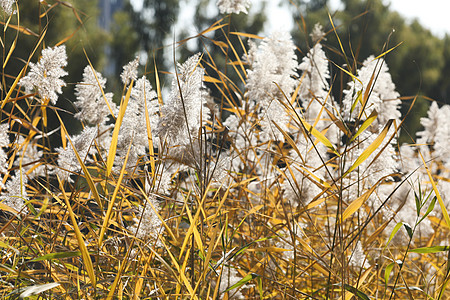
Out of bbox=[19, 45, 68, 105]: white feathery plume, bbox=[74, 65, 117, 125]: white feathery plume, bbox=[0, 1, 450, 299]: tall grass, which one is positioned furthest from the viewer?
bbox=[74, 65, 117, 125]: white feathery plume

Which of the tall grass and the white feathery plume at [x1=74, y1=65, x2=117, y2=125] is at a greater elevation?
the white feathery plume at [x1=74, y1=65, x2=117, y2=125]

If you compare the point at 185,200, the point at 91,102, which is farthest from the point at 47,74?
the point at 185,200

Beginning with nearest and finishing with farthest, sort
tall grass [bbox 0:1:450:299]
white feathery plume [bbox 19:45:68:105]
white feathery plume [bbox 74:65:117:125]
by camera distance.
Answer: tall grass [bbox 0:1:450:299]
white feathery plume [bbox 19:45:68:105]
white feathery plume [bbox 74:65:117:125]

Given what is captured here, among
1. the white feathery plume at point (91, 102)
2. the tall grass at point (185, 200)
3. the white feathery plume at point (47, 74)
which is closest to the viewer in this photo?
the tall grass at point (185, 200)

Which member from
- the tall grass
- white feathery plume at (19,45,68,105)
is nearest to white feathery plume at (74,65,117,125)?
the tall grass

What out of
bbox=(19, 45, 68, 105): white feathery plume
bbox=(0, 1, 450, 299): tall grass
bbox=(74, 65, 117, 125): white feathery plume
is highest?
bbox=(74, 65, 117, 125): white feathery plume

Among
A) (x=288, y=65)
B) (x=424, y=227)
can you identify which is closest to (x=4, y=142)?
(x=288, y=65)

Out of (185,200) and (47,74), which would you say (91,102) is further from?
(185,200)

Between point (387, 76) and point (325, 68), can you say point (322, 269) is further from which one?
point (387, 76)

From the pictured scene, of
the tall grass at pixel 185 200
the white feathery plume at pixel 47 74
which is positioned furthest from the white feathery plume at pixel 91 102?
the white feathery plume at pixel 47 74

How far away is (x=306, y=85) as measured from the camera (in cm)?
217

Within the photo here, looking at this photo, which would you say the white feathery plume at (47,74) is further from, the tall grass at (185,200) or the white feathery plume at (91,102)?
the white feathery plume at (91,102)

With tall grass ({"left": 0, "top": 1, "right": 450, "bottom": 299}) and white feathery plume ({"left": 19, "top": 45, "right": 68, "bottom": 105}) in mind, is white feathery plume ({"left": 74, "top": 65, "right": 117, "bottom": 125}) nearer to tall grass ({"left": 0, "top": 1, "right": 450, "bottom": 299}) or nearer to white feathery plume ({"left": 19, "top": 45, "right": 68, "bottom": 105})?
tall grass ({"left": 0, "top": 1, "right": 450, "bottom": 299})

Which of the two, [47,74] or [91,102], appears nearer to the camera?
[47,74]
